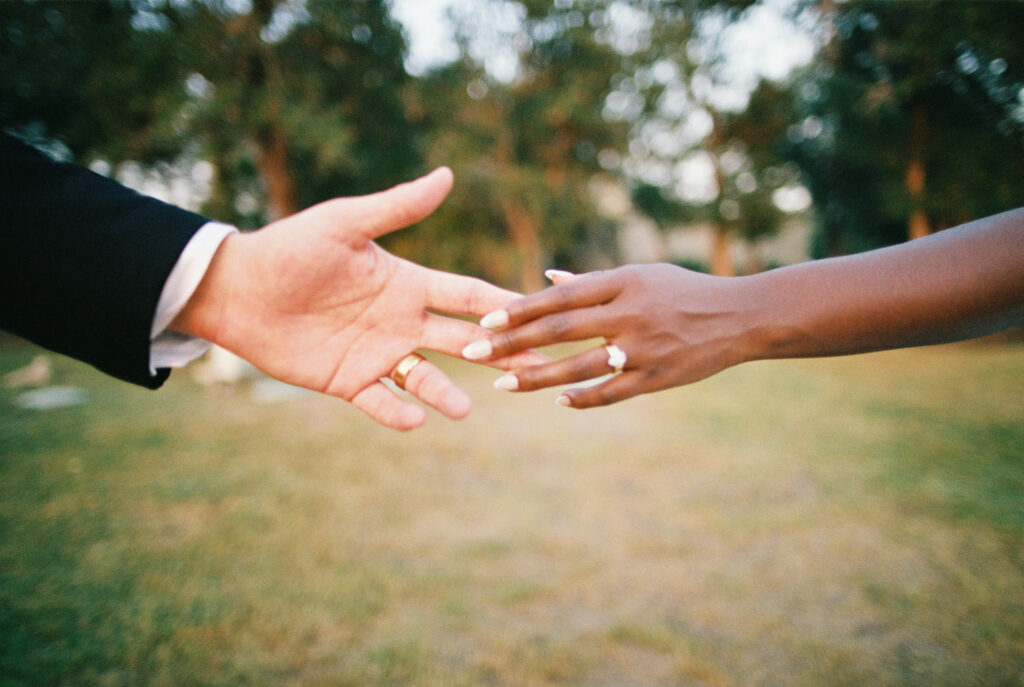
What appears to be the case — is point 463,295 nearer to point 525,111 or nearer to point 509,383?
point 509,383

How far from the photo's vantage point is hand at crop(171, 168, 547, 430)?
1824 millimetres

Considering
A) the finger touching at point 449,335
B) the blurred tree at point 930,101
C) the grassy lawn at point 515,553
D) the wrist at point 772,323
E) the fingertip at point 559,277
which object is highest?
the blurred tree at point 930,101

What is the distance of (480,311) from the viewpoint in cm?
220

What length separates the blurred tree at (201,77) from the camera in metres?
11.3

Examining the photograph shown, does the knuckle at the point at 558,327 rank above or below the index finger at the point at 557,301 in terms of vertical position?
below

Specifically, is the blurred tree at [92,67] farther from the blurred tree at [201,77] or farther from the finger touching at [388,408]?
the finger touching at [388,408]

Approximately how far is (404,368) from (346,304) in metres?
0.34

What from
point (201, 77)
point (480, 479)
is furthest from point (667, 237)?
point (480, 479)

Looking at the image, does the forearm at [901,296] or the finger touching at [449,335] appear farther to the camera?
the finger touching at [449,335]

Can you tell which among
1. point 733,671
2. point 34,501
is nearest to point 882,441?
point 733,671

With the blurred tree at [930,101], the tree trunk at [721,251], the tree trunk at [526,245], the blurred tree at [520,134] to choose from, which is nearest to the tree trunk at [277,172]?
the blurred tree at [520,134]

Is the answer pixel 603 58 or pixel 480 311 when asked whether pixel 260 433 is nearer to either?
pixel 480 311

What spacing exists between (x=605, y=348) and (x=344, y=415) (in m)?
5.41

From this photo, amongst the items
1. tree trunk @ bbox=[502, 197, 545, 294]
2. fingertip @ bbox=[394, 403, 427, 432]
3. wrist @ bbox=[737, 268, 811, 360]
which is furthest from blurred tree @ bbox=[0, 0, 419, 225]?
wrist @ bbox=[737, 268, 811, 360]
